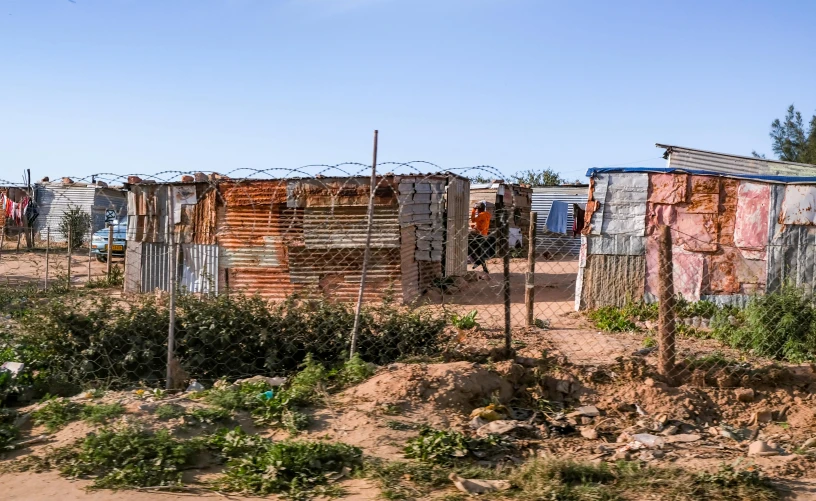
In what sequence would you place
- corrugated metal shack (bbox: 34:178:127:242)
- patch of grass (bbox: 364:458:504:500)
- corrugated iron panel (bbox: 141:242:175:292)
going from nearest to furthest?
patch of grass (bbox: 364:458:504:500) < corrugated iron panel (bbox: 141:242:175:292) < corrugated metal shack (bbox: 34:178:127:242)

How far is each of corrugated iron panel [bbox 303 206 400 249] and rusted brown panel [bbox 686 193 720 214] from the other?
4.93 meters

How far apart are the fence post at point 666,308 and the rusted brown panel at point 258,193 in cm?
803

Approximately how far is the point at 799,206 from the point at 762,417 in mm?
6166

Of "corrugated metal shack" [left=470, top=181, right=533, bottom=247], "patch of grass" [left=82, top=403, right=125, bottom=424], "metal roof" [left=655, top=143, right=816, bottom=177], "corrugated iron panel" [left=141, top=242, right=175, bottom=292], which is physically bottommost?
"patch of grass" [left=82, top=403, right=125, bottom=424]

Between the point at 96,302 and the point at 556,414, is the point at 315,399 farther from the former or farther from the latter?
the point at 96,302

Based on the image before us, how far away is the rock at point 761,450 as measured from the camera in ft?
15.6

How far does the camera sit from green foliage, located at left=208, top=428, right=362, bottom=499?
13.8 ft

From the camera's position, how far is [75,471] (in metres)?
4.43

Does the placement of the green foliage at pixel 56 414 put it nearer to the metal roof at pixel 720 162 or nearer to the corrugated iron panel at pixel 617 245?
the corrugated iron panel at pixel 617 245

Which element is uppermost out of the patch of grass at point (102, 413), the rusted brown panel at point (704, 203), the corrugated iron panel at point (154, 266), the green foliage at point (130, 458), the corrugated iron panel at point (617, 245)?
the rusted brown panel at point (704, 203)

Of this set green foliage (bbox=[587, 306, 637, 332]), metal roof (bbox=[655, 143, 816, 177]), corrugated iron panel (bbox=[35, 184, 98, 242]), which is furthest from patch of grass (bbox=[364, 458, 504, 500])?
corrugated iron panel (bbox=[35, 184, 98, 242])

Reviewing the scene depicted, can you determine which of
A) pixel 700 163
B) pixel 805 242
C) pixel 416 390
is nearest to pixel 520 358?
pixel 416 390

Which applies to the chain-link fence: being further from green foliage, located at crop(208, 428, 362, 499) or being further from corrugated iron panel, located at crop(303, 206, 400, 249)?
green foliage, located at crop(208, 428, 362, 499)

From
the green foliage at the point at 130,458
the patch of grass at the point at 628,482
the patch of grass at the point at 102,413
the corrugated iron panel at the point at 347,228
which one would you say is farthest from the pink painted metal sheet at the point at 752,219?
the patch of grass at the point at 102,413
